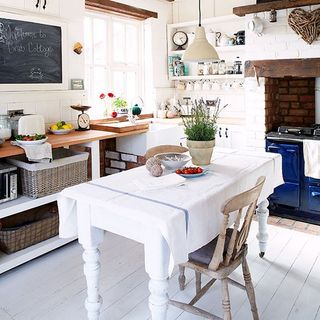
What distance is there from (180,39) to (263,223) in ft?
10.3

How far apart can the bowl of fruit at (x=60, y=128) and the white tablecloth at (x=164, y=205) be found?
4.50ft

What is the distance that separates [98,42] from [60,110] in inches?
46.9

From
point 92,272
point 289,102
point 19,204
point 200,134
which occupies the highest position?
point 289,102

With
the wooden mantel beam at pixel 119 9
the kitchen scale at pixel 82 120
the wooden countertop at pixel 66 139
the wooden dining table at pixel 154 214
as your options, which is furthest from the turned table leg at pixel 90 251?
the wooden mantel beam at pixel 119 9

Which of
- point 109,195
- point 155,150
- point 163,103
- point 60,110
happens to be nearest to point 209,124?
point 155,150

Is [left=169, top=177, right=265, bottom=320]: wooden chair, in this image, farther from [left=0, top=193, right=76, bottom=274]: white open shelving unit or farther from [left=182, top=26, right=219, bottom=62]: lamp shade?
[left=0, top=193, right=76, bottom=274]: white open shelving unit

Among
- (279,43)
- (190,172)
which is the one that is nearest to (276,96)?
(279,43)

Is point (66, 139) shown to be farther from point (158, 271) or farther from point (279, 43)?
point (279, 43)

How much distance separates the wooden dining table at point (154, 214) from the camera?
5.63 feet

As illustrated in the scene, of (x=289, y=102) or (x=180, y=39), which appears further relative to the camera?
(x=180, y=39)

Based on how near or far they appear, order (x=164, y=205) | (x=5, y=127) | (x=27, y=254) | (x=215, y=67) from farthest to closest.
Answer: (x=215, y=67), (x=5, y=127), (x=27, y=254), (x=164, y=205)

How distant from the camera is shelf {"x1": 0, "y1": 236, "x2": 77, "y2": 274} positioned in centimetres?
284

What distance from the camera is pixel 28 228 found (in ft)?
9.96

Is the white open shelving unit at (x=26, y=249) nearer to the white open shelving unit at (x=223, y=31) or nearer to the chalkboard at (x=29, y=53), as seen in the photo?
the chalkboard at (x=29, y=53)
